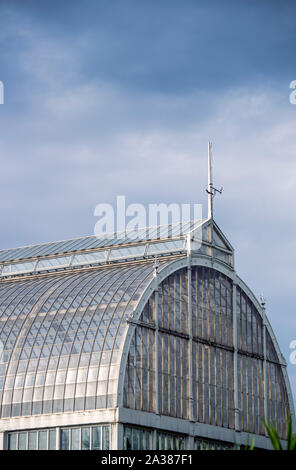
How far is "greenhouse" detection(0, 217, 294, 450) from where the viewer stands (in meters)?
64.4

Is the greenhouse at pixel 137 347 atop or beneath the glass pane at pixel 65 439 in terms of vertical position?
atop

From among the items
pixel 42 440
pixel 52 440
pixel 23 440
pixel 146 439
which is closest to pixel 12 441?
pixel 23 440

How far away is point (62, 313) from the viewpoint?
70250mm

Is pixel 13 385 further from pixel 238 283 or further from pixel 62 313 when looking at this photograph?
pixel 238 283

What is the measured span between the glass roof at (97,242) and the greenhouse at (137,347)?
188mm

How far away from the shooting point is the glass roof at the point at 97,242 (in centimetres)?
7738

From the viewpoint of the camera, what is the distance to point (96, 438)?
63188 millimetres

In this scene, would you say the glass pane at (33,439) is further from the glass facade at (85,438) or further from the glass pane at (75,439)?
the glass pane at (75,439)

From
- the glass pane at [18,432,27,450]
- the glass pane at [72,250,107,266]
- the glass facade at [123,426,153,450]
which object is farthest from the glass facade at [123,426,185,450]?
the glass pane at [72,250,107,266]

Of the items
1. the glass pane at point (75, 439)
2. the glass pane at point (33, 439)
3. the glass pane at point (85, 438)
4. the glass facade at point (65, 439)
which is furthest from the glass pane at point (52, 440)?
the glass pane at point (85, 438)

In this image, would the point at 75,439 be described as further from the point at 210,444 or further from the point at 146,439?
the point at 210,444

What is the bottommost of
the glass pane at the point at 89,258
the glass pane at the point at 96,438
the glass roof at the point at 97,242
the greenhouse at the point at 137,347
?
the glass pane at the point at 96,438

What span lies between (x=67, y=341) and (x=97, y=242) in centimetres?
1494

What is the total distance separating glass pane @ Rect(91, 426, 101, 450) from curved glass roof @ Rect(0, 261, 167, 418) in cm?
151
